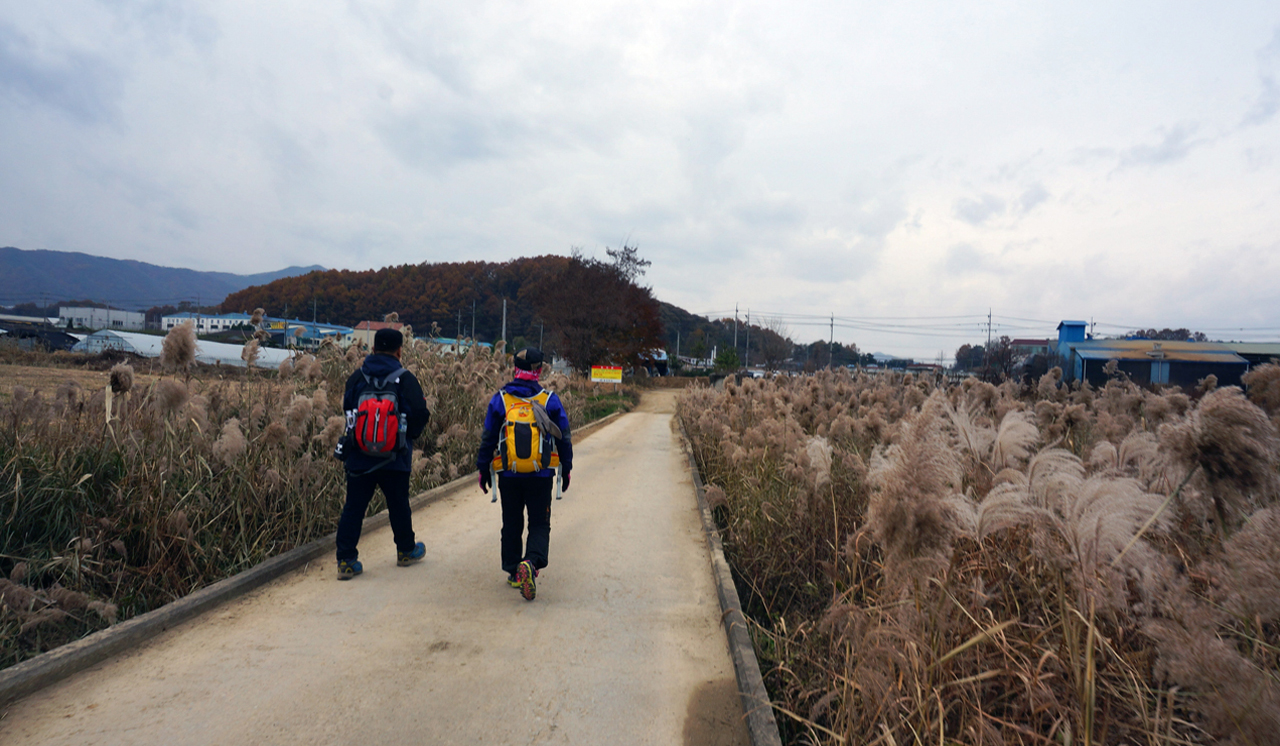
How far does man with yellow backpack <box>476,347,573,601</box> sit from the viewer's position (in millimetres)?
4527

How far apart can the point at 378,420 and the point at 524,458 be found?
1.20 metres

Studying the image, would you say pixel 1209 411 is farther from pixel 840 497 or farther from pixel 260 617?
pixel 260 617

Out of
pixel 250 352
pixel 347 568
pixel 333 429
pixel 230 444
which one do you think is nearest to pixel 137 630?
pixel 347 568

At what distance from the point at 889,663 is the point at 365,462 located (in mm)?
3982

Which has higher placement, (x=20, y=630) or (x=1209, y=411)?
(x=1209, y=411)

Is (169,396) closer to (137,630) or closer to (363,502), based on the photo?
(363,502)

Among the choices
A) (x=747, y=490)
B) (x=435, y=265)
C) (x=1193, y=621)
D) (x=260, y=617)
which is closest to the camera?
(x=1193, y=621)

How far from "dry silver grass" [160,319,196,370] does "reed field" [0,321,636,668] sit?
0.04 feet

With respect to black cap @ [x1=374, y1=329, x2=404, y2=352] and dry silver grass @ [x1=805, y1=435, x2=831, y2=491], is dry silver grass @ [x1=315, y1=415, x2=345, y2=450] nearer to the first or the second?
black cap @ [x1=374, y1=329, x2=404, y2=352]

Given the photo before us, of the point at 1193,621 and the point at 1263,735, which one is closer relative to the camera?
the point at 1263,735

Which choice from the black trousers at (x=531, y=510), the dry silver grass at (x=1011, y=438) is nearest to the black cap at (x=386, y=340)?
the black trousers at (x=531, y=510)

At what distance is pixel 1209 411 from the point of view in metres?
2.17

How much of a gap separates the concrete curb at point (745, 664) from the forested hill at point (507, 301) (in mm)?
22810

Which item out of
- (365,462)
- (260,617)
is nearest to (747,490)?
(365,462)
